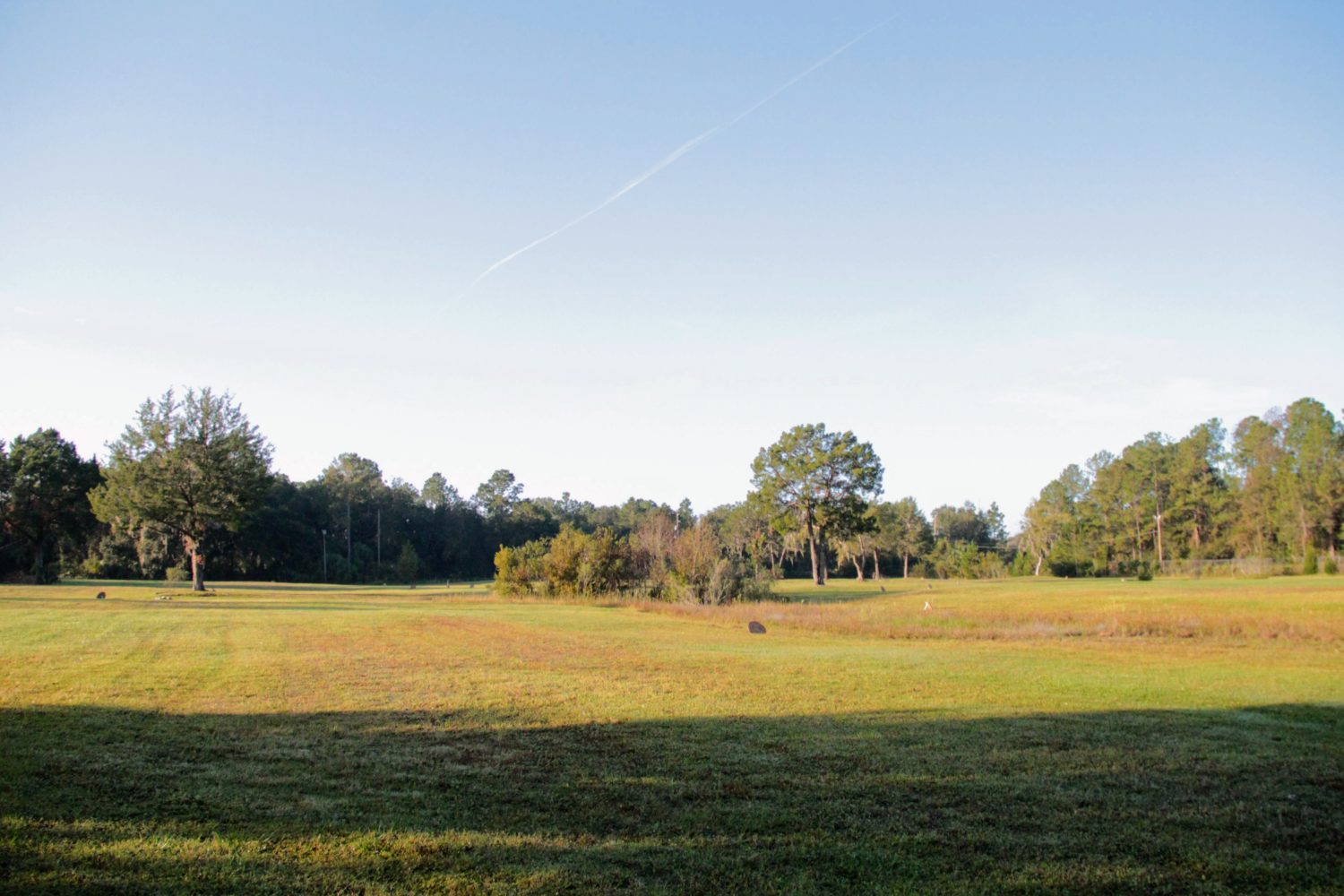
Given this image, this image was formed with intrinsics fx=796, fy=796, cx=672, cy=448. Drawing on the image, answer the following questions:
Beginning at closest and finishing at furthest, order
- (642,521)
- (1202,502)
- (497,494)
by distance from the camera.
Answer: (642,521) < (1202,502) < (497,494)

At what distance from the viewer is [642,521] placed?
215ft

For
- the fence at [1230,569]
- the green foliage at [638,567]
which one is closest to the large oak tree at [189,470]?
the green foliage at [638,567]

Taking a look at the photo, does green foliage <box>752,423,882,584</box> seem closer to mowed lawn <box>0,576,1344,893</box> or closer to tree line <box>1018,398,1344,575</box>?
tree line <box>1018,398,1344,575</box>

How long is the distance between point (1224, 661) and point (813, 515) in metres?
58.3

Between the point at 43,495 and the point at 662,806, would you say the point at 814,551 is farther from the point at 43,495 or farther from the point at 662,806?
the point at 662,806

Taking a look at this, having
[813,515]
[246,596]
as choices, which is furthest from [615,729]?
[813,515]

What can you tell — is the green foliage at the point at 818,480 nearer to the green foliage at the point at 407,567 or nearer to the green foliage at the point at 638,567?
the green foliage at the point at 638,567

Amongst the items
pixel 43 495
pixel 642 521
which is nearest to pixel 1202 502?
pixel 642 521

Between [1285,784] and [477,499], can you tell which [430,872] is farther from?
[477,499]

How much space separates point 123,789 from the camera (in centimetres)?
702

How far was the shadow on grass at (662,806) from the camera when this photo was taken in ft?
17.5

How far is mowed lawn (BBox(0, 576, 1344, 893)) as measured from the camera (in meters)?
5.43

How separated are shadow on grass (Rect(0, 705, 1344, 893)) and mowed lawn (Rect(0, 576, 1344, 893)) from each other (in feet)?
0.11

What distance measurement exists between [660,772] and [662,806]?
1.09 m
